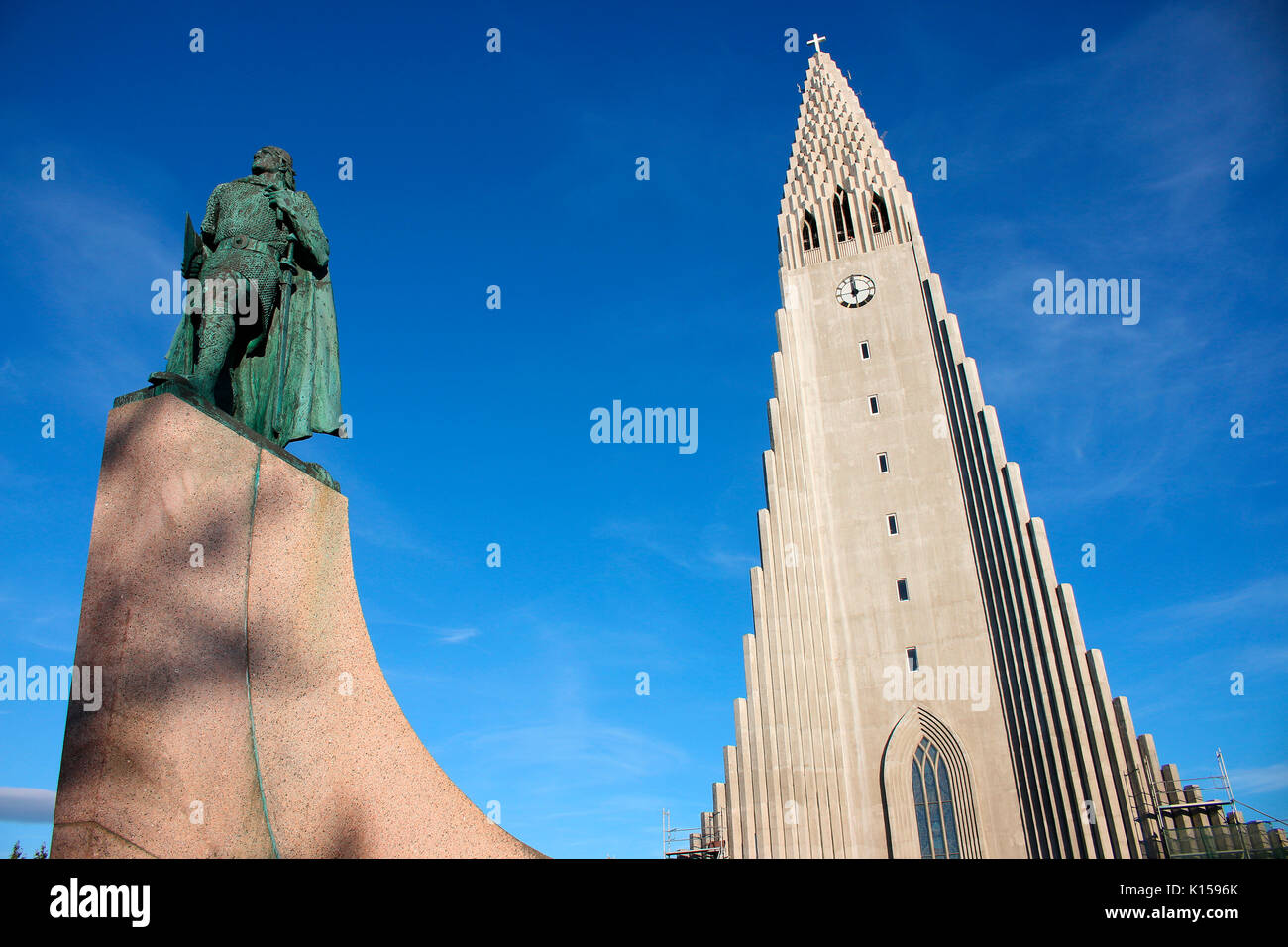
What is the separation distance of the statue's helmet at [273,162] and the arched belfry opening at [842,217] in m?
32.5

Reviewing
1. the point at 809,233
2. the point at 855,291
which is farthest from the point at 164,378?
the point at 809,233

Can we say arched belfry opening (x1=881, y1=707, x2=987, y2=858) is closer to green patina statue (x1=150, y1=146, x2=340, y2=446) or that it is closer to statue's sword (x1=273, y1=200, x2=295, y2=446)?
green patina statue (x1=150, y1=146, x2=340, y2=446)

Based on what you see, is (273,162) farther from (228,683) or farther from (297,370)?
(228,683)

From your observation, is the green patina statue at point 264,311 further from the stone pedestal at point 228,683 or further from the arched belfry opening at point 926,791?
the arched belfry opening at point 926,791

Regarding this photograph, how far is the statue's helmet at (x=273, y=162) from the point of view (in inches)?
292

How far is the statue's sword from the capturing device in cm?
718

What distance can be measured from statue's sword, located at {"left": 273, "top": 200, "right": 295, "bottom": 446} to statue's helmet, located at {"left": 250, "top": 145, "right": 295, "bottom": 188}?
1.74 ft

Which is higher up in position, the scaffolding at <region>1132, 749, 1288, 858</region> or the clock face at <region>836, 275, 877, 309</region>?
the clock face at <region>836, 275, 877, 309</region>

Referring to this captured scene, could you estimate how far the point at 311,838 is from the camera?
5.29 meters

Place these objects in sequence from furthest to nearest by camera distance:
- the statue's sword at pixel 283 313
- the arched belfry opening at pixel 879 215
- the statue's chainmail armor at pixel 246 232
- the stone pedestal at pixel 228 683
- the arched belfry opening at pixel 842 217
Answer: the arched belfry opening at pixel 842 217, the arched belfry opening at pixel 879 215, the statue's sword at pixel 283 313, the statue's chainmail armor at pixel 246 232, the stone pedestal at pixel 228 683

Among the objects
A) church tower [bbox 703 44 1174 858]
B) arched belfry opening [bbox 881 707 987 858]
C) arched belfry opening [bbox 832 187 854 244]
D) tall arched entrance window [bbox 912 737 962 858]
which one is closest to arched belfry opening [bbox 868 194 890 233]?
arched belfry opening [bbox 832 187 854 244]

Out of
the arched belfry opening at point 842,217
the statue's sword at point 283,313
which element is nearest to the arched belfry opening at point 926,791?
the arched belfry opening at point 842,217

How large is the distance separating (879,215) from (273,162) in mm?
33798
